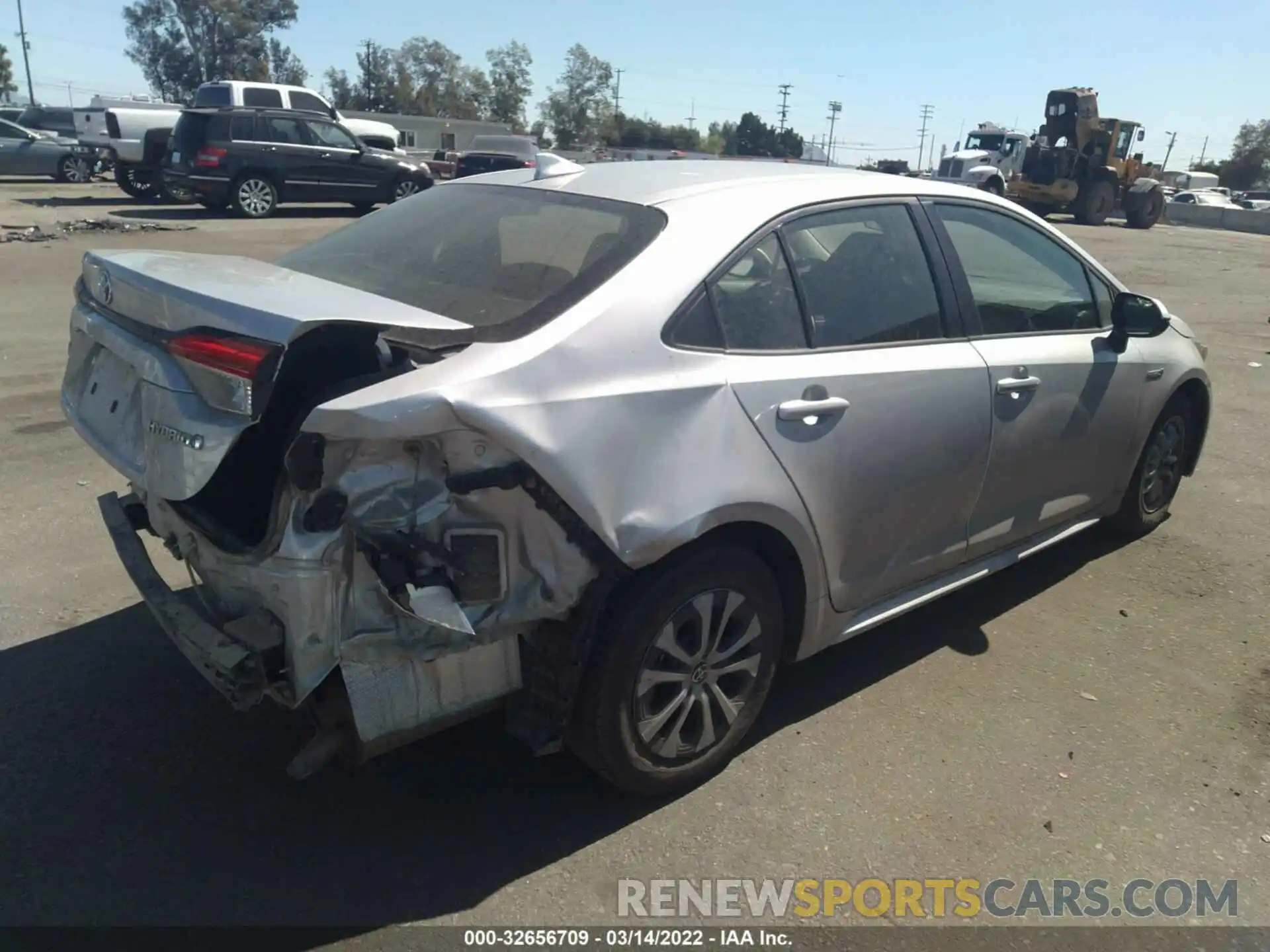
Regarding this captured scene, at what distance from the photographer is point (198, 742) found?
311 cm

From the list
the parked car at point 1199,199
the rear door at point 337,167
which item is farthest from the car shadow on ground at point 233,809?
the parked car at point 1199,199

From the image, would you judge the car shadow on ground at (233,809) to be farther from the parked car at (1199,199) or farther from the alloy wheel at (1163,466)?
the parked car at (1199,199)

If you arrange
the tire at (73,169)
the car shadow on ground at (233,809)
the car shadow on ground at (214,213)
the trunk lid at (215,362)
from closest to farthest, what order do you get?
1. the trunk lid at (215,362)
2. the car shadow on ground at (233,809)
3. the car shadow on ground at (214,213)
4. the tire at (73,169)

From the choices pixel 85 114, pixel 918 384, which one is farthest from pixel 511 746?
pixel 85 114

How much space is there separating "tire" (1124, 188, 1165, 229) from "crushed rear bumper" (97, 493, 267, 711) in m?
32.8

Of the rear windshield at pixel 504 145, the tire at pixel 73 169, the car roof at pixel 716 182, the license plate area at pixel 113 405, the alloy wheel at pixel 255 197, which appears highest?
the car roof at pixel 716 182

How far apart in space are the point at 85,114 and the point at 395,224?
28.7 m

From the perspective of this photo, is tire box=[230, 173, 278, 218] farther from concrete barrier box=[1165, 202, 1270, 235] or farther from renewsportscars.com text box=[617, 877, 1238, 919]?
concrete barrier box=[1165, 202, 1270, 235]

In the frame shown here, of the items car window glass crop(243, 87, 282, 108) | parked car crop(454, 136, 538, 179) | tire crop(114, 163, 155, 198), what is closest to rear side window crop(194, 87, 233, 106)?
car window glass crop(243, 87, 282, 108)

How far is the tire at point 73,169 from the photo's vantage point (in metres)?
25.3

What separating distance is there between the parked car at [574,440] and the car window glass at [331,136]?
56.4ft

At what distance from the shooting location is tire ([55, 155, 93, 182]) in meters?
25.3

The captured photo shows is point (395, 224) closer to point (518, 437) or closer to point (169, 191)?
point (518, 437)

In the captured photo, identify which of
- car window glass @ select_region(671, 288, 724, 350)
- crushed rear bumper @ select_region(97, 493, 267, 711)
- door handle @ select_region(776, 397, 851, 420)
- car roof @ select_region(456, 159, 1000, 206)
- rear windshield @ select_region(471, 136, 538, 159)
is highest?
car roof @ select_region(456, 159, 1000, 206)
